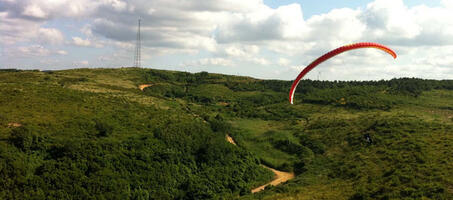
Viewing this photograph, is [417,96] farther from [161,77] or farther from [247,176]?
[161,77]

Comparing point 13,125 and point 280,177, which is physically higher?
point 13,125

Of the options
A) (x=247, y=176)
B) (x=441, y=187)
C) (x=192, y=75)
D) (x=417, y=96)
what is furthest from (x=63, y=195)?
(x=192, y=75)

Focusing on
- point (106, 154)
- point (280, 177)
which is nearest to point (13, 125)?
point (106, 154)

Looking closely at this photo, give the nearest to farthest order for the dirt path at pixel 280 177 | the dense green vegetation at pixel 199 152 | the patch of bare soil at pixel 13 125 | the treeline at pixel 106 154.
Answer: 1. the dense green vegetation at pixel 199 152
2. the treeline at pixel 106 154
3. the patch of bare soil at pixel 13 125
4. the dirt path at pixel 280 177

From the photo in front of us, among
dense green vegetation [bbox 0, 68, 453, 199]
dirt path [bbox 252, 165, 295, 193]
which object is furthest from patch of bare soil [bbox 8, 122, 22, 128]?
dirt path [bbox 252, 165, 295, 193]

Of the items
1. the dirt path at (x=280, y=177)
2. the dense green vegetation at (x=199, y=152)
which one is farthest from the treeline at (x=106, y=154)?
the dirt path at (x=280, y=177)

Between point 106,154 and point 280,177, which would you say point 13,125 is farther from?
point 280,177

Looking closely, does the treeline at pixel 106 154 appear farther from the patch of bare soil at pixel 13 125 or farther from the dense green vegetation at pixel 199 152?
the patch of bare soil at pixel 13 125

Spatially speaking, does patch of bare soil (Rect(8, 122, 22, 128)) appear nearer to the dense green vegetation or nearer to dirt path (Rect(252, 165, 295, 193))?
the dense green vegetation
